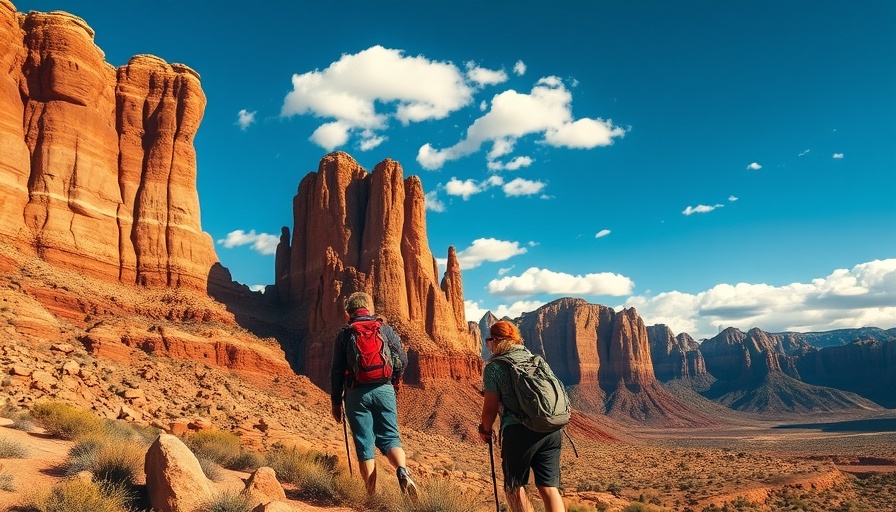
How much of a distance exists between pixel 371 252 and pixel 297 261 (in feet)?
31.6

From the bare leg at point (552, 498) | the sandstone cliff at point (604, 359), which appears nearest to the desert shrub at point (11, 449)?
the bare leg at point (552, 498)

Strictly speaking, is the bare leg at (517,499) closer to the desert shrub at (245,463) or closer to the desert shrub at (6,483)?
the desert shrub at (6,483)

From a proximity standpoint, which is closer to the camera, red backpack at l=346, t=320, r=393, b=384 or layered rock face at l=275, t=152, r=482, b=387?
red backpack at l=346, t=320, r=393, b=384

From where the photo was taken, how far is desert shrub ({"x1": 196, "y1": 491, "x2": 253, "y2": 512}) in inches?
194

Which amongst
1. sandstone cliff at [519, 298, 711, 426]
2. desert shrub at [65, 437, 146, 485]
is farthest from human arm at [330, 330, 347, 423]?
sandstone cliff at [519, 298, 711, 426]

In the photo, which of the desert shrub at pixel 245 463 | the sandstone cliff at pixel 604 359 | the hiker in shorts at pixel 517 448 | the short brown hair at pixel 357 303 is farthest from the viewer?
the sandstone cliff at pixel 604 359

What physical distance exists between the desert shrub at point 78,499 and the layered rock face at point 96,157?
3476 centimetres

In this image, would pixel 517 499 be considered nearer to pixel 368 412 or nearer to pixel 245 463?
pixel 368 412

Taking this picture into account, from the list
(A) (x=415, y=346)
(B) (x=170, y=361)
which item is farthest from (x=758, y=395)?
Result: (B) (x=170, y=361)

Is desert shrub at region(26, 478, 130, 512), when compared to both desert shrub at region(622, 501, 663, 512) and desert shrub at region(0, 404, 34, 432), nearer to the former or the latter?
desert shrub at region(0, 404, 34, 432)

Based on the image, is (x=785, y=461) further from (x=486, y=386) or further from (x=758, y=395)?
(x=758, y=395)

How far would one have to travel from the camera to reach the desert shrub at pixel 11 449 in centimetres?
655

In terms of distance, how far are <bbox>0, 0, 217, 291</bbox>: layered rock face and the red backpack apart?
35879 mm

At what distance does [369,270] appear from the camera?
53.2m
